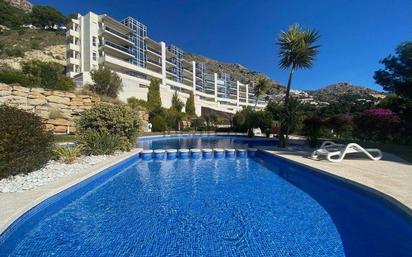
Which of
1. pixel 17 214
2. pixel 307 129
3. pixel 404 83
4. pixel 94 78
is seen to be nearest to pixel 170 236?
pixel 17 214

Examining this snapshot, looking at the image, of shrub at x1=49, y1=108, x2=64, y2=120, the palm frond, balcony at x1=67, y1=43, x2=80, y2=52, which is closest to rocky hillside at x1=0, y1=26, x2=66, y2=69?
balcony at x1=67, y1=43, x2=80, y2=52

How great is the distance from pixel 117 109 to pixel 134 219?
762cm

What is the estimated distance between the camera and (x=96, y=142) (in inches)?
392

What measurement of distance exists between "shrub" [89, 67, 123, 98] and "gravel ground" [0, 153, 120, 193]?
781 inches

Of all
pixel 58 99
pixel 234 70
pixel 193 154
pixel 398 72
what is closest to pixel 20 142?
pixel 193 154

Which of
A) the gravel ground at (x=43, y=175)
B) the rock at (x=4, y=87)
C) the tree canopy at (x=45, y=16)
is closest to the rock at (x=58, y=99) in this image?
the rock at (x=4, y=87)

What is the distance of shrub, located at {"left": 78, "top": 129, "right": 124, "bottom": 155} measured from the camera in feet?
32.1

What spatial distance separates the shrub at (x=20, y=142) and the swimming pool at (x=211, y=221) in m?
1.54

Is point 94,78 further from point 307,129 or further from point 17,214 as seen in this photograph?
point 17,214

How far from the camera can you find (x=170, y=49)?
52031mm

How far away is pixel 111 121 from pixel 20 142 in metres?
4.83

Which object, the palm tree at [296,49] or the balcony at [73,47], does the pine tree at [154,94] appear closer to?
the balcony at [73,47]

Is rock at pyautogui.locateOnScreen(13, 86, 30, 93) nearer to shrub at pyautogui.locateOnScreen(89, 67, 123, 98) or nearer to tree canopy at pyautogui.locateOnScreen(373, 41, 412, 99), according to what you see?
shrub at pyautogui.locateOnScreen(89, 67, 123, 98)

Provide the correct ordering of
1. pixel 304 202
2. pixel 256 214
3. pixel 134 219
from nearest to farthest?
Result: pixel 134 219
pixel 256 214
pixel 304 202
